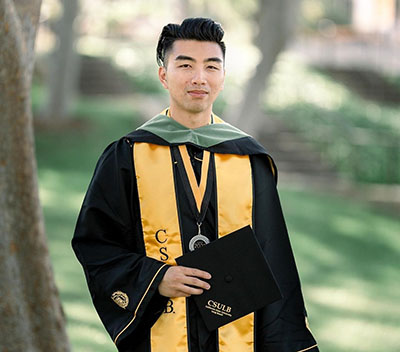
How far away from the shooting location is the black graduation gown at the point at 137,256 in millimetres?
2850

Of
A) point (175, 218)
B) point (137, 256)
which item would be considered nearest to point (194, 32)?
point (175, 218)

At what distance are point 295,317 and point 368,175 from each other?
10165 millimetres

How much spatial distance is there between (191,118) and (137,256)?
1.79ft

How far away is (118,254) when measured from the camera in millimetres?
2865

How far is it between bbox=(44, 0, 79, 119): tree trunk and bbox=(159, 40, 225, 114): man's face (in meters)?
12.2

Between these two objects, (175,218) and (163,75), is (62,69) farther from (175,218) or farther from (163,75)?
(175,218)

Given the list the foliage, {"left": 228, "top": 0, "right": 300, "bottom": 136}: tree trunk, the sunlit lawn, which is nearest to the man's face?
the sunlit lawn

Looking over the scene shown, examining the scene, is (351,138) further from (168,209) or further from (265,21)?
(168,209)

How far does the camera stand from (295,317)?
2992 millimetres

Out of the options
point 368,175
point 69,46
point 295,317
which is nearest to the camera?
point 295,317

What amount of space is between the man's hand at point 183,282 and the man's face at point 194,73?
59cm

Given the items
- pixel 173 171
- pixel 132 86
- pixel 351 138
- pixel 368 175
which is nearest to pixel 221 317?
pixel 173 171

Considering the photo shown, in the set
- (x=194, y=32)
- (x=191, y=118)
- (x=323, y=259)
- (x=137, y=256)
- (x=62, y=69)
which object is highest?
(x=62, y=69)

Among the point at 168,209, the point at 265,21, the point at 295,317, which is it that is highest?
the point at 265,21
